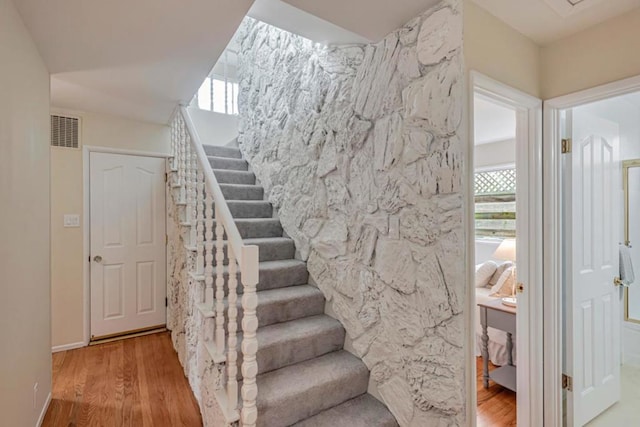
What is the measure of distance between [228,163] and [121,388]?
7.60 feet

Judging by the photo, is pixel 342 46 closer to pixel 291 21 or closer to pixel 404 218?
pixel 291 21

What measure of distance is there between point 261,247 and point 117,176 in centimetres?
204

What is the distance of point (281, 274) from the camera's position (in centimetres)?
253

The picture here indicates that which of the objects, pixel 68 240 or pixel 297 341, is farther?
pixel 68 240

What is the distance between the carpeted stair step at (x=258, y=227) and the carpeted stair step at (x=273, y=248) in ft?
0.32

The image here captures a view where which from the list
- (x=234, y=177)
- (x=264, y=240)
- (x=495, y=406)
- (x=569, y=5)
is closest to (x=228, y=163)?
(x=234, y=177)

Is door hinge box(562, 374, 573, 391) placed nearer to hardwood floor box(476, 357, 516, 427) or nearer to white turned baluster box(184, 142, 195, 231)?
hardwood floor box(476, 357, 516, 427)

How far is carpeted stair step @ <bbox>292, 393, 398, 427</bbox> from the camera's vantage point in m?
1.78

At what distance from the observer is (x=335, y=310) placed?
2.34 metres

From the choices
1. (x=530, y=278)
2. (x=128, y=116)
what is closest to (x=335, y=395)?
(x=530, y=278)

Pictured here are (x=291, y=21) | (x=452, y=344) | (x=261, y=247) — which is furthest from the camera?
(x=261, y=247)

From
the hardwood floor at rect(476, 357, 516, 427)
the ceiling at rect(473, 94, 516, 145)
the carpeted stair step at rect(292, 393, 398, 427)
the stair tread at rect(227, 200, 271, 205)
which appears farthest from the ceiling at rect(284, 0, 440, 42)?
the hardwood floor at rect(476, 357, 516, 427)

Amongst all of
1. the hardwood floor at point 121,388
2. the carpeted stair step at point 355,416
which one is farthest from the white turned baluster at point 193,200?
the carpeted stair step at point 355,416

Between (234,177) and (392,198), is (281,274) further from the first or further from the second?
(234,177)
